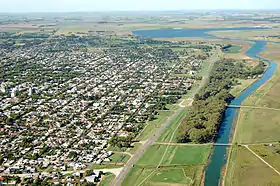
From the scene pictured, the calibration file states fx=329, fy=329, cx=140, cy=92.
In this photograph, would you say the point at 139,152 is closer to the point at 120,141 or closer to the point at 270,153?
the point at 120,141

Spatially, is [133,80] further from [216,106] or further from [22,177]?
[22,177]

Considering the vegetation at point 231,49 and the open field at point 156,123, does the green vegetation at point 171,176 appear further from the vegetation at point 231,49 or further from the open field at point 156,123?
the vegetation at point 231,49

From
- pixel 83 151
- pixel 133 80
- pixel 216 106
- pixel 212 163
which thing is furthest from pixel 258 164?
pixel 133 80

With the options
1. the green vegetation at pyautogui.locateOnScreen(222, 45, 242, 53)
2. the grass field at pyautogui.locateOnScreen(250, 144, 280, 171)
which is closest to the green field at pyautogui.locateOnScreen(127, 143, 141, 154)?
the grass field at pyautogui.locateOnScreen(250, 144, 280, 171)

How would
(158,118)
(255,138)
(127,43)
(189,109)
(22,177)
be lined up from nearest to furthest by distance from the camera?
(22,177) < (255,138) < (158,118) < (189,109) < (127,43)

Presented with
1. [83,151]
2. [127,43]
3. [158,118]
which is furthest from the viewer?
[127,43]

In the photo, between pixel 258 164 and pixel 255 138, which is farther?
pixel 255 138

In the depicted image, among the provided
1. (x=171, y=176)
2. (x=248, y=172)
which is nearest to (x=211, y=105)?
(x=248, y=172)

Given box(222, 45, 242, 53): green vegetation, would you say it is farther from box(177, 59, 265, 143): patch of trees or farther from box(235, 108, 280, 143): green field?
box(235, 108, 280, 143): green field
